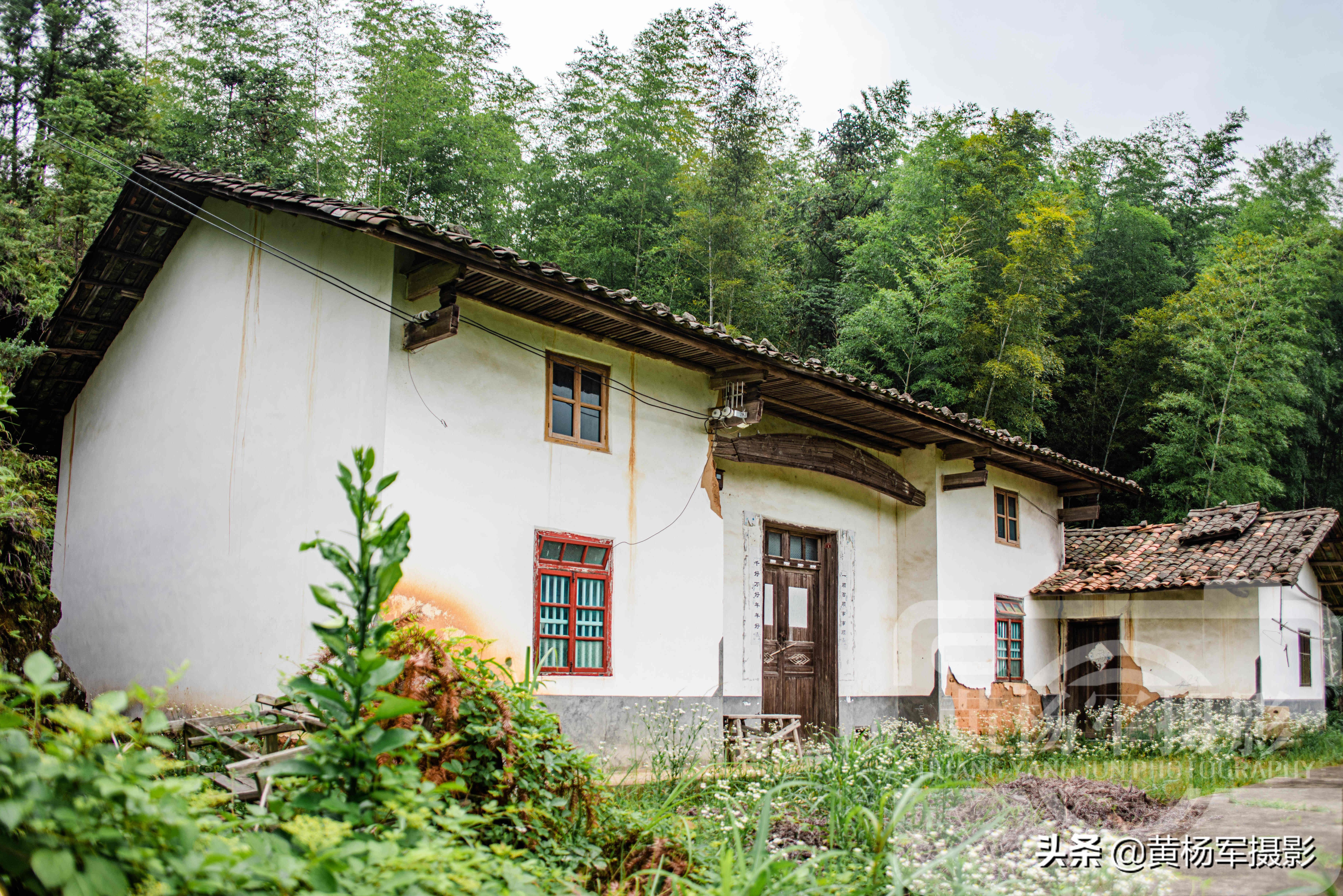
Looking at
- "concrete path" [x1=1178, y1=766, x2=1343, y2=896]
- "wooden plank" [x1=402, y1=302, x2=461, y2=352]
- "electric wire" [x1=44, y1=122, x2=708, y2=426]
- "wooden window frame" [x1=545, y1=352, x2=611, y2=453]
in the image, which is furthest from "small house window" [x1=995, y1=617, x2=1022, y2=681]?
"wooden plank" [x1=402, y1=302, x2=461, y2=352]

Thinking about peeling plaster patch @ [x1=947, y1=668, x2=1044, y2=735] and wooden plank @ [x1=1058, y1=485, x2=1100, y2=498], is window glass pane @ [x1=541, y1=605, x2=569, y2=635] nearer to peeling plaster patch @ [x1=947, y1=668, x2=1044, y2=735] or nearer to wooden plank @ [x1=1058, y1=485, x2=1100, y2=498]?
peeling plaster patch @ [x1=947, y1=668, x2=1044, y2=735]

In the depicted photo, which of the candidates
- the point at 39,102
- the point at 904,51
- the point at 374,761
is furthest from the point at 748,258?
the point at 374,761

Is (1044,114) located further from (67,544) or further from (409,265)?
(67,544)

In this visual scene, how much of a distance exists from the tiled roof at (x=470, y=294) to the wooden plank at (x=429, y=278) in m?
0.21

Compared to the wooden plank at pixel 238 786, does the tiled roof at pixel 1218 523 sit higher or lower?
higher

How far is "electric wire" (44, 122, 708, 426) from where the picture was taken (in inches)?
268

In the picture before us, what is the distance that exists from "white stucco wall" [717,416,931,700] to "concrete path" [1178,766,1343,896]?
4026 mm

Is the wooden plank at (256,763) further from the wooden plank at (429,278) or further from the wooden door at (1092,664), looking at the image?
the wooden door at (1092,664)

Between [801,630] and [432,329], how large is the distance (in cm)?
556

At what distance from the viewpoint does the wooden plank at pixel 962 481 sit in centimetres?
1138

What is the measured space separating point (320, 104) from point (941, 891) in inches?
654

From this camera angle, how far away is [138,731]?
2.57 metres

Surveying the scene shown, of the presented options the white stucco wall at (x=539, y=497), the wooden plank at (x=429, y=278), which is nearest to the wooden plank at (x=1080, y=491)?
the white stucco wall at (x=539, y=497)

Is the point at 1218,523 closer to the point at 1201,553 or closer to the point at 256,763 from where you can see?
the point at 1201,553
